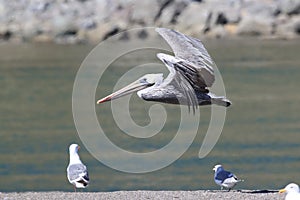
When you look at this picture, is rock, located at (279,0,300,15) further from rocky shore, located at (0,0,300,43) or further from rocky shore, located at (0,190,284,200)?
rocky shore, located at (0,190,284,200)

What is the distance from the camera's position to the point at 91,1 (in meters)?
47.7

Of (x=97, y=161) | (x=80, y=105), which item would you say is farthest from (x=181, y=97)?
(x=80, y=105)

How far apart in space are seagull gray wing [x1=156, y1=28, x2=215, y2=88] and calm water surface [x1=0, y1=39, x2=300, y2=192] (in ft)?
12.4

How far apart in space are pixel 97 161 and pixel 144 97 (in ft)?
21.2

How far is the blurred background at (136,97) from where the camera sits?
1764 centimetres

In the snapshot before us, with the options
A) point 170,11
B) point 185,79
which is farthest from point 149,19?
point 185,79

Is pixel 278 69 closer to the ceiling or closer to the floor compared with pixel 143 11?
closer to the floor

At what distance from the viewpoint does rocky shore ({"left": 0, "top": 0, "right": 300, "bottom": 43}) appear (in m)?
43.8

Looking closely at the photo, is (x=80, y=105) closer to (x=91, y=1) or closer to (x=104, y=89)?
(x=104, y=89)

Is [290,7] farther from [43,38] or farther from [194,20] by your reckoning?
[43,38]

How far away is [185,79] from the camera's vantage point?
1252cm

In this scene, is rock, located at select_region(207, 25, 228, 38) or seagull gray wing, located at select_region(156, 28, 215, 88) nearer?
seagull gray wing, located at select_region(156, 28, 215, 88)

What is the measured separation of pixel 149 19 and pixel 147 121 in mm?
21895

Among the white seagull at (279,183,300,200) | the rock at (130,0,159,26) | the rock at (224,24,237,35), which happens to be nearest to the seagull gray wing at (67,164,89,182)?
the white seagull at (279,183,300,200)
